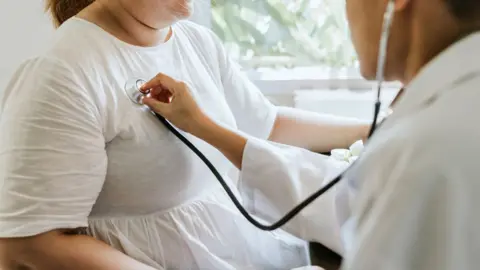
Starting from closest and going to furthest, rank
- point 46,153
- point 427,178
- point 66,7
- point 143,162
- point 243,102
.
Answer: point 427,178
point 46,153
point 143,162
point 66,7
point 243,102

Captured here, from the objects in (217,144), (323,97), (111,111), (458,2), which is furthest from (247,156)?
(323,97)

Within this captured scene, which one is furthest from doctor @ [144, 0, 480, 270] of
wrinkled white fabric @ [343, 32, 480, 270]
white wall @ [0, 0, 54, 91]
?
white wall @ [0, 0, 54, 91]

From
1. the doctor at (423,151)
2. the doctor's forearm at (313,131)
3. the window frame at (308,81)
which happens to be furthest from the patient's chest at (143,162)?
the window frame at (308,81)

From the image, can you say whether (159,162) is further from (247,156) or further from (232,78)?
(232,78)

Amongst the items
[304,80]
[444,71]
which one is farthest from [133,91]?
[304,80]

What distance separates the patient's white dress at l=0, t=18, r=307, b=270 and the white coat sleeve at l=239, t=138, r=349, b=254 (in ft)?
0.27

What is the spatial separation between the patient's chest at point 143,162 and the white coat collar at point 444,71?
1.65 feet

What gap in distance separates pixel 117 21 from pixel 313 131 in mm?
485

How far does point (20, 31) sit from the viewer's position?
60.6 inches

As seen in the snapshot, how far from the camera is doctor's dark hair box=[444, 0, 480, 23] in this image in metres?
0.61

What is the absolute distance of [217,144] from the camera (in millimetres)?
1063

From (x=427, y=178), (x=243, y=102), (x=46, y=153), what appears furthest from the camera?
(x=243, y=102)

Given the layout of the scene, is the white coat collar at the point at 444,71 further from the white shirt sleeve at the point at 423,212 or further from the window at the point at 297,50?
the window at the point at 297,50

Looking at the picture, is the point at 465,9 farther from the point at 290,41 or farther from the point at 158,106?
the point at 290,41
